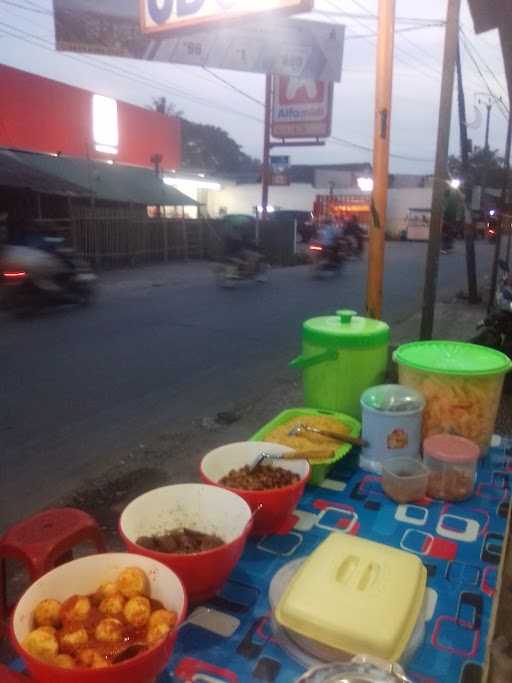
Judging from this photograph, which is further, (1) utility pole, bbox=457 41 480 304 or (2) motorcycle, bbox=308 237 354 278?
(2) motorcycle, bbox=308 237 354 278

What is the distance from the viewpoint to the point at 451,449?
1925 millimetres

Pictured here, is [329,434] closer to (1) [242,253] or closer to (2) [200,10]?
(2) [200,10]

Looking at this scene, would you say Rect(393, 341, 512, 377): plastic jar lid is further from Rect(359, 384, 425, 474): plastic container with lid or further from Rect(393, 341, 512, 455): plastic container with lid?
Rect(359, 384, 425, 474): plastic container with lid

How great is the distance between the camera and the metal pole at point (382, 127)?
9.51 ft

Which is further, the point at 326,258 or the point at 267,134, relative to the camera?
the point at 267,134

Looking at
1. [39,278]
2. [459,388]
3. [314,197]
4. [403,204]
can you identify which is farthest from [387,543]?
[314,197]

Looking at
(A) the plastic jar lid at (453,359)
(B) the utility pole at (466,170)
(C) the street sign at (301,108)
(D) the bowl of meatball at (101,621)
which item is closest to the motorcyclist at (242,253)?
(C) the street sign at (301,108)

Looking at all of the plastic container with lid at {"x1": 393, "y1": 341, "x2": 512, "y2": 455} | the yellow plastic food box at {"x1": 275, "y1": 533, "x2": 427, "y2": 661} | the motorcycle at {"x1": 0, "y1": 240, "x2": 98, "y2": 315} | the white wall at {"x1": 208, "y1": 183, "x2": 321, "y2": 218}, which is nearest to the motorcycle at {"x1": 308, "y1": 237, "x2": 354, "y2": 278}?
the motorcycle at {"x1": 0, "y1": 240, "x2": 98, "y2": 315}

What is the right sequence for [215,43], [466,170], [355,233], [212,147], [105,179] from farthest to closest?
[212,147]
[355,233]
[105,179]
[466,170]
[215,43]

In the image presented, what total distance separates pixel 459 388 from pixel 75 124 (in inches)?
740

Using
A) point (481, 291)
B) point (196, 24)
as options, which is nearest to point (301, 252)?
point (481, 291)

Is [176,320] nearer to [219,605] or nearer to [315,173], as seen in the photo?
[219,605]

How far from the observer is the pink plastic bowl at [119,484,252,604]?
1.32m

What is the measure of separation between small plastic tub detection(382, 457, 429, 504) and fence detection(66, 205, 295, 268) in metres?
12.8
